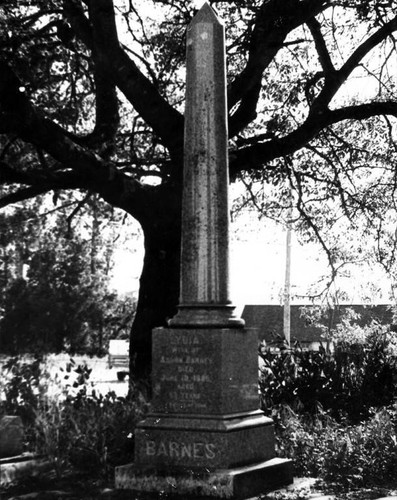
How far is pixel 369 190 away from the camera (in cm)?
1789

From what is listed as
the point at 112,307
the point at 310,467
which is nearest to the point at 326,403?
the point at 310,467

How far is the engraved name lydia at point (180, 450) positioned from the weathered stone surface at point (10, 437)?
1.54 m

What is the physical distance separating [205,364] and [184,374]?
0.23 metres

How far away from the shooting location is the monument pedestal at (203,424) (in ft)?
23.6

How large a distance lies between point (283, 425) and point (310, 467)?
1.32 m

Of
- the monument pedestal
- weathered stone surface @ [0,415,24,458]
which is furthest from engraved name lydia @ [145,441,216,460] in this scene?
weathered stone surface @ [0,415,24,458]

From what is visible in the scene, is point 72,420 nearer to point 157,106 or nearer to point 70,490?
point 70,490

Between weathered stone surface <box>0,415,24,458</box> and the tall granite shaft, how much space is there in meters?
1.99

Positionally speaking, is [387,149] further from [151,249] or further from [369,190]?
[151,249]

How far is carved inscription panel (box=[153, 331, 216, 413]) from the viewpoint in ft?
24.3

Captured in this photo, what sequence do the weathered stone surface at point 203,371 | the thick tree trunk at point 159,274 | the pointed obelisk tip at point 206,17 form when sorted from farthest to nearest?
1. the thick tree trunk at point 159,274
2. the pointed obelisk tip at point 206,17
3. the weathered stone surface at point 203,371

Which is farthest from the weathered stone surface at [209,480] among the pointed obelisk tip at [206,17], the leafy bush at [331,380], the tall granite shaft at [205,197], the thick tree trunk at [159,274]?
the thick tree trunk at [159,274]

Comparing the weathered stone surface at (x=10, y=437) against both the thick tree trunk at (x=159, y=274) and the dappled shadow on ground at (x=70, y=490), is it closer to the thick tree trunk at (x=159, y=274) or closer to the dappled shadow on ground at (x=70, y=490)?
the dappled shadow on ground at (x=70, y=490)

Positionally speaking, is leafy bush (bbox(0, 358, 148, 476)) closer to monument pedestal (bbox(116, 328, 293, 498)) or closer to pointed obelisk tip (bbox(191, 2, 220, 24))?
monument pedestal (bbox(116, 328, 293, 498))
